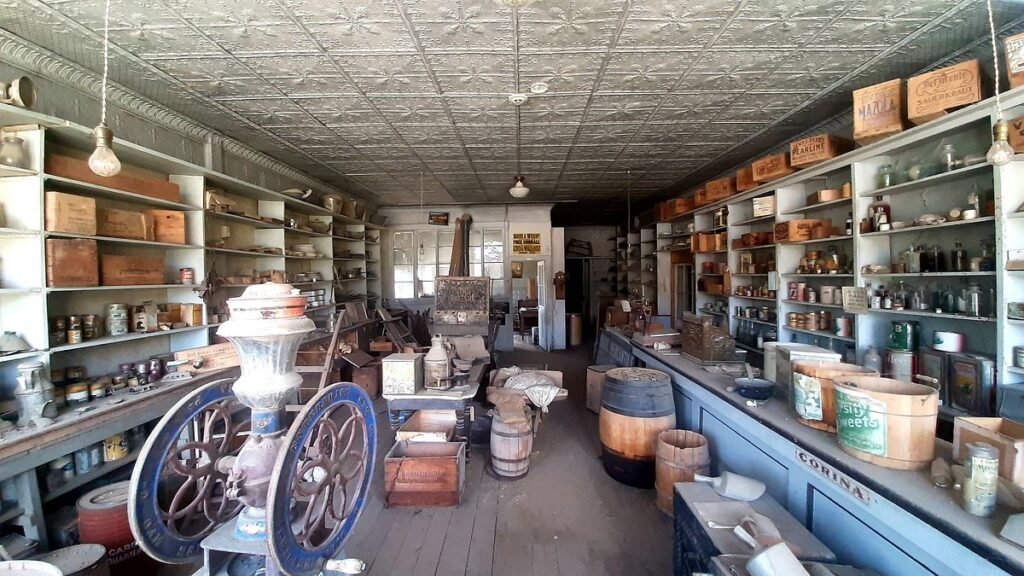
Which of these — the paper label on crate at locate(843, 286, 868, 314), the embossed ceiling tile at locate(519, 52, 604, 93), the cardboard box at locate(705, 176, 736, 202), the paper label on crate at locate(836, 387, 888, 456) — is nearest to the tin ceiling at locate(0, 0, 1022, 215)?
the embossed ceiling tile at locate(519, 52, 604, 93)

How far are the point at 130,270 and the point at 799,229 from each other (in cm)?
571

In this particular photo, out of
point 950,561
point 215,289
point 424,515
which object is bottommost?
point 424,515

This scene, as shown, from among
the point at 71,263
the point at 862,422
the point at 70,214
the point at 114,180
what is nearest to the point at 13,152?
the point at 70,214

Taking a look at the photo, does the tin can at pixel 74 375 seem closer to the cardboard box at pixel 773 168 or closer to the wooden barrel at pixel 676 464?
the wooden barrel at pixel 676 464

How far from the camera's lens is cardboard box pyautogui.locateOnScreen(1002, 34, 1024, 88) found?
211cm

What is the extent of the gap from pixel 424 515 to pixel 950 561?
260cm

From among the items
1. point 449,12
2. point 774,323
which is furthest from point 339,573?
point 774,323

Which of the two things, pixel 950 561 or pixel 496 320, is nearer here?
pixel 950 561

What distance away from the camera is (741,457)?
103 inches

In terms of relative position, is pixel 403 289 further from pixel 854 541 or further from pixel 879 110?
pixel 854 541

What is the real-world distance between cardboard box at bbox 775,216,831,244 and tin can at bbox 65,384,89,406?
5.82 metres

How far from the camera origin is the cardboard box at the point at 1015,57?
2.11 m

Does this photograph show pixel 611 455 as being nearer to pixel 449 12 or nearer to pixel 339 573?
pixel 339 573

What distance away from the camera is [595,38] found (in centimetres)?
250
